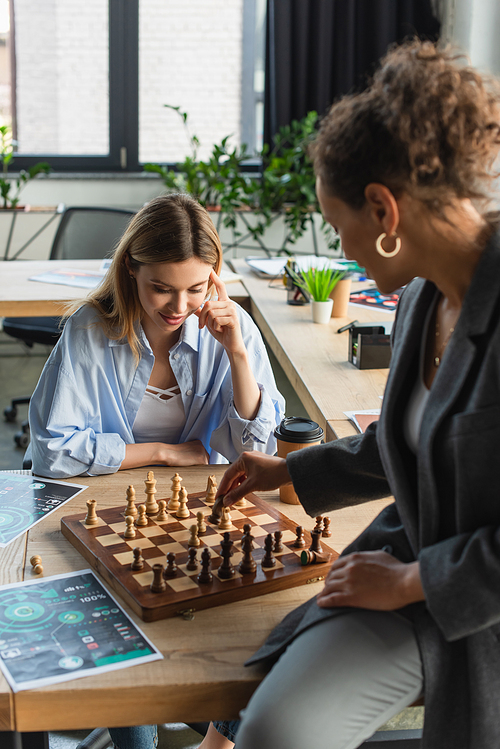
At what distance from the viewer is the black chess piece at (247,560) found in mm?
1022

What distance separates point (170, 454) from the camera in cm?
158

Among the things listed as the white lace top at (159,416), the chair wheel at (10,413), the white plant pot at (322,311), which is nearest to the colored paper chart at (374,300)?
the white plant pot at (322,311)

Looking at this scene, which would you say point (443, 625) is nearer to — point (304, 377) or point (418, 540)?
point (418, 540)

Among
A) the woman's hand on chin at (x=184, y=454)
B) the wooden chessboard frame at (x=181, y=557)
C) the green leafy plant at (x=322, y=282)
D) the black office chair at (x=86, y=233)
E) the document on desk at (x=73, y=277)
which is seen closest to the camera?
the wooden chessboard frame at (x=181, y=557)

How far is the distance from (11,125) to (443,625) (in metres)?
5.03

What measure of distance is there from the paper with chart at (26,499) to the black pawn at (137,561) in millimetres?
243

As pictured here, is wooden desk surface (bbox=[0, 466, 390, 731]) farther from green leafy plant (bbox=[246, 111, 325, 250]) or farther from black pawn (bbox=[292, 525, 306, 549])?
green leafy plant (bbox=[246, 111, 325, 250])

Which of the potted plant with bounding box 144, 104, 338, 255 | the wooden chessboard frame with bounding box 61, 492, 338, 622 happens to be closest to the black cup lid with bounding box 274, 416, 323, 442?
the wooden chessboard frame with bounding box 61, 492, 338, 622

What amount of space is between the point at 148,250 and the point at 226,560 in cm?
81

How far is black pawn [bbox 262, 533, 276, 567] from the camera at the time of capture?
104 cm

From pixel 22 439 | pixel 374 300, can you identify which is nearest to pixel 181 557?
pixel 374 300

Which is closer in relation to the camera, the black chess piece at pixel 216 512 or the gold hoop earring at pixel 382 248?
the gold hoop earring at pixel 382 248

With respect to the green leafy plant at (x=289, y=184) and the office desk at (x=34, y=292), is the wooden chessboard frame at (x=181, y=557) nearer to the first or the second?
the office desk at (x=34, y=292)

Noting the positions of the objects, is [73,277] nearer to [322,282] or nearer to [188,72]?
[322,282]
